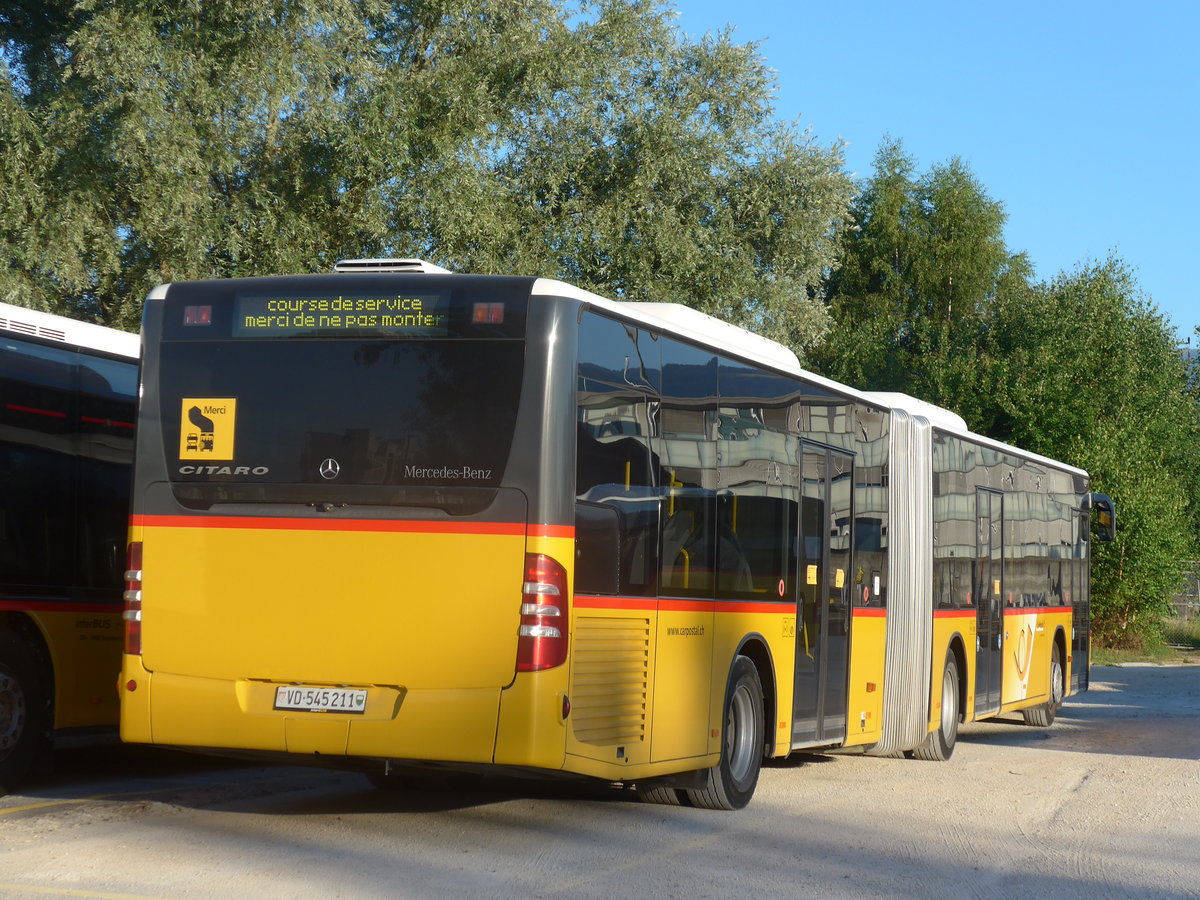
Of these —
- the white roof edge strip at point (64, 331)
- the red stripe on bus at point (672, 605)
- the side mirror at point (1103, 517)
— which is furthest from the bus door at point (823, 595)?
the side mirror at point (1103, 517)

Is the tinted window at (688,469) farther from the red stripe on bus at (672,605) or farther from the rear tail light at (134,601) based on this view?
the rear tail light at (134,601)

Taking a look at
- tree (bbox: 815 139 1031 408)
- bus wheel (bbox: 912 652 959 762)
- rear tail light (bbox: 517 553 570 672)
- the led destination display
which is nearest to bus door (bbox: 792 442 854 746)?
bus wheel (bbox: 912 652 959 762)

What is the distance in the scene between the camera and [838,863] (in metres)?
Answer: 8.42

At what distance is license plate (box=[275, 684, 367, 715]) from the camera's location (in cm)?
835

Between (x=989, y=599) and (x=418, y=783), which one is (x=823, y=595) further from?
(x=989, y=599)

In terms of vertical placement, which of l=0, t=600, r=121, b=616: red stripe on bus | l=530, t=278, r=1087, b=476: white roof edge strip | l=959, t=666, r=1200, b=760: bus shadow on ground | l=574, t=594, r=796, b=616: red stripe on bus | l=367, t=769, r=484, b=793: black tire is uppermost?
l=530, t=278, r=1087, b=476: white roof edge strip

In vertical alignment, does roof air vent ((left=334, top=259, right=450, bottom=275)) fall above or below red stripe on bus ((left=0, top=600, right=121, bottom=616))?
above

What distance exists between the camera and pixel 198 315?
902 cm

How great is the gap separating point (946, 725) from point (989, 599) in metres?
2.26

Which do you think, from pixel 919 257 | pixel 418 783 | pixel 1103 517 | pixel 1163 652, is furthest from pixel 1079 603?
pixel 919 257

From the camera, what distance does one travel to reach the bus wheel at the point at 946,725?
1520 centimetres

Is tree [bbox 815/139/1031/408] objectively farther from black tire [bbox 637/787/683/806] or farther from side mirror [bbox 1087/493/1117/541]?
black tire [bbox 637/787/683/806]

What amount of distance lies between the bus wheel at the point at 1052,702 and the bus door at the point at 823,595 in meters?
8.37

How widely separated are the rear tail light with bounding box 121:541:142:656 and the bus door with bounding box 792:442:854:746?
496 centimetres
